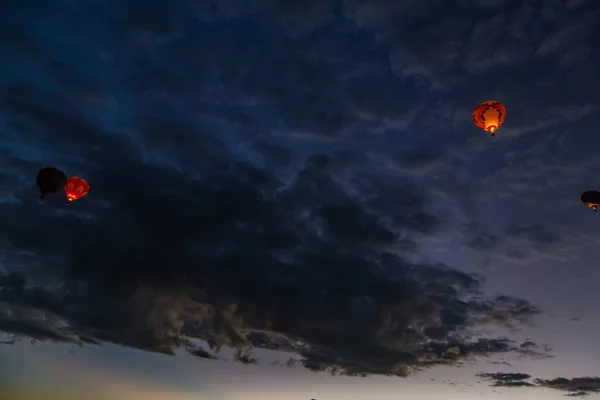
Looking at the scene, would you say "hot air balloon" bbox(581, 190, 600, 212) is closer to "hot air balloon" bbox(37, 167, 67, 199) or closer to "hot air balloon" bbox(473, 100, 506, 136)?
"hot air balloon" bbox(473, 100, 506, 136)

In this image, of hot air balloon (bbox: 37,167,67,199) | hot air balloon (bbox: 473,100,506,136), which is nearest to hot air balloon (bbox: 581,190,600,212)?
hot air balloon (bbox: 473,100,506,136)

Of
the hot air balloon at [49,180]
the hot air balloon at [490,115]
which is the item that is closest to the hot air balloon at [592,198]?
the hot air balloon at [490,115]

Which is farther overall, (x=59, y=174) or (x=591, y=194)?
(x=591, y=194)

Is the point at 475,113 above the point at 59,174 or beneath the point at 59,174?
above

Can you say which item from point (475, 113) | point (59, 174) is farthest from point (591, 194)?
point (59, 174)

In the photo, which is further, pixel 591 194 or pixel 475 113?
pixel 591 194

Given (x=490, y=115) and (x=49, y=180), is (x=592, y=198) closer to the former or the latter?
(x=490, y=115)

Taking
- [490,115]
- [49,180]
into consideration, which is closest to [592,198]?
[490,115]

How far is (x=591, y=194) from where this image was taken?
3606 cm

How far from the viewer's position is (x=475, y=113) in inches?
1241

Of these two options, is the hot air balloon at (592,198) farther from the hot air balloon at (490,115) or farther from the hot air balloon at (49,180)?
the hot air balloon at (49,180)

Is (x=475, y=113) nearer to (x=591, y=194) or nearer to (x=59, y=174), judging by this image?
(x=591, y=194)

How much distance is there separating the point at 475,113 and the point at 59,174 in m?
24.1
